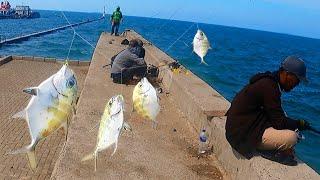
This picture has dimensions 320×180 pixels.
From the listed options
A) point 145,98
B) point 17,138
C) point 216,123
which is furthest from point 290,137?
point 17,138

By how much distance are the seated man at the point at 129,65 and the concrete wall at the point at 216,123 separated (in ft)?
2.55

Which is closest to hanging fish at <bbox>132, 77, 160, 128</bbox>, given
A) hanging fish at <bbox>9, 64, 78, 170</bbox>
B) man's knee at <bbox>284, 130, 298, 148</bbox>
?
man's knee at <bbox>284, 130, 298, 148</bbox>

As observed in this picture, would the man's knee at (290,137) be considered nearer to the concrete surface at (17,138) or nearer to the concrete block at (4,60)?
the concrete surface at (17,138)

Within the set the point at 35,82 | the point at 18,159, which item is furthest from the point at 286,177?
the point at 35,82

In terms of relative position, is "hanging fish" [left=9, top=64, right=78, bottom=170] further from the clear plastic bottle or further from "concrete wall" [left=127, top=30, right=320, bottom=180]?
the clear plastic bottle

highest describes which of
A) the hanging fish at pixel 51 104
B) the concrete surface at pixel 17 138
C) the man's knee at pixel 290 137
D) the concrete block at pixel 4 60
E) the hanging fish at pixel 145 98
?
the hanging fish at pixel 51 104

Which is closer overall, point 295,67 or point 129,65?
point 295,67

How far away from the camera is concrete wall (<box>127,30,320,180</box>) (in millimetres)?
5078

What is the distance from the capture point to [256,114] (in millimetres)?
5270

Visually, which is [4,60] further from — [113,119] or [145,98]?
[113,119]

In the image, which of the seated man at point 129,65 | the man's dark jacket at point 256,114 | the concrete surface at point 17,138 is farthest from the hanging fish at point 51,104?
the seated man at point 129,65

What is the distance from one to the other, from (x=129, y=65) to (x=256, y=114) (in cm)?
635

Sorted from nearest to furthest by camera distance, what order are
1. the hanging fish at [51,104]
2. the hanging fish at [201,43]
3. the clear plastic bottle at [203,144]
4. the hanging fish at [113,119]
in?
the hanging fish at [51,104]
the hanging fish at [113,119]
the clear plastic bottle at [203,144]
the hanging fish at [201,43]

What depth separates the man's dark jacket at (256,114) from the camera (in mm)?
5152
